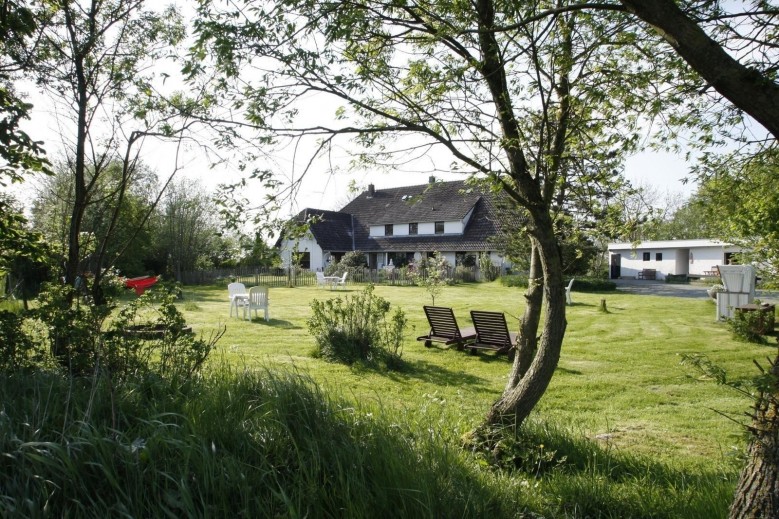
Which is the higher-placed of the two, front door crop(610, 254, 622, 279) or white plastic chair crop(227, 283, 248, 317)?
front door crop(610, 254, 622, 279)

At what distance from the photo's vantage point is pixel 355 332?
34.1ft

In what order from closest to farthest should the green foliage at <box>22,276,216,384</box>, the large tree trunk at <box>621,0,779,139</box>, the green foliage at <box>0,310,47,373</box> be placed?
the large tree trunk at <box>621,0,779,139</box> → the green foliage at <box>0,310,47,373</box> → the green foliage at <box>22,276,216,384</box>

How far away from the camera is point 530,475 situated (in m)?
4.49

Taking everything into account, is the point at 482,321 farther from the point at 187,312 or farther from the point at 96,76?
the point at 187,312

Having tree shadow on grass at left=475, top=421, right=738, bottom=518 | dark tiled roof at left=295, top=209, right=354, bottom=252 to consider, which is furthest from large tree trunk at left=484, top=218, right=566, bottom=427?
dark tiled roof at left=295, top=209, right=354, bottom=252

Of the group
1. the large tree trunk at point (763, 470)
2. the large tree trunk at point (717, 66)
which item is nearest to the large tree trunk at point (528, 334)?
the large tree trunk at point (763, 470)

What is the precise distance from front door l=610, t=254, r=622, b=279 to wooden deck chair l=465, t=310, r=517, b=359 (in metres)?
43.0

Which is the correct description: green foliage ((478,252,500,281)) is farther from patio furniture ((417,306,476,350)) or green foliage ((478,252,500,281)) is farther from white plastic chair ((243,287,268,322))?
patio furniture ((417,306,476,350))

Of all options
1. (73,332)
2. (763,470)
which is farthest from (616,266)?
(73,332)

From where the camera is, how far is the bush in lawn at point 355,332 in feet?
33.3

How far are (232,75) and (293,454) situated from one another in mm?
2960

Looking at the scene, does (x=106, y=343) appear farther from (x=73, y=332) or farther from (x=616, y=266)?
(x=616, y=266)

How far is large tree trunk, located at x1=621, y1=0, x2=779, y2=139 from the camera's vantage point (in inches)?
104

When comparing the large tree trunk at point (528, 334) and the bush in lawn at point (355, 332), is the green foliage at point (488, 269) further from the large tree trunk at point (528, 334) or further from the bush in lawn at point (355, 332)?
the large tree trunk at point (528, 334)
